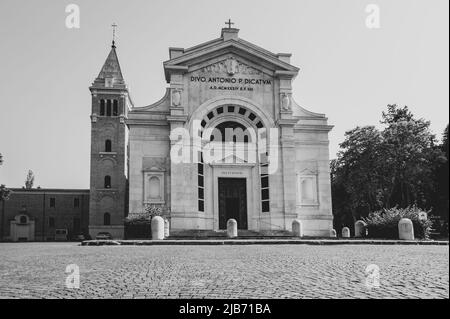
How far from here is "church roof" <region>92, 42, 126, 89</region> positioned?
56531 millimetres

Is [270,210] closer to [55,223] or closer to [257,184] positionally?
[257,184]

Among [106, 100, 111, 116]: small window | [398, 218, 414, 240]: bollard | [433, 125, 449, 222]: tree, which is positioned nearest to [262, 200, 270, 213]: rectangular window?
[398, 218, 414, 240]: bollard

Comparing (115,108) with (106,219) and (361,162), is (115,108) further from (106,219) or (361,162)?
(361,162)

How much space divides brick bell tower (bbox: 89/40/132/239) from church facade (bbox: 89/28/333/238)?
14.9 meters

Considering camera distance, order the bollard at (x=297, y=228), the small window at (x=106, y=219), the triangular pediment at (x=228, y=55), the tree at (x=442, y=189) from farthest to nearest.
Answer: the small window at (x=106, y=219) → the tree at (x=442, y=189) → the triangular pediment at (x=228, y=55) → the bollard at (x=297, y=228)

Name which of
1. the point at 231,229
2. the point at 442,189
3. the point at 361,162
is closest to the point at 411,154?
the point at 361,162

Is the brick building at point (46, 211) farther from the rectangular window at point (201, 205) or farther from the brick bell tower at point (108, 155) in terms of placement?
the rectangular window at point (201, 205)

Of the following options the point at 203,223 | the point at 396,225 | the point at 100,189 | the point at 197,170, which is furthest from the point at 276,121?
the point at 100,189

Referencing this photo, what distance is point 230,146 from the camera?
39.6 meters

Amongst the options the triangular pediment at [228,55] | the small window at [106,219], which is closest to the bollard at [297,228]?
the triangular pediment at [228,55]

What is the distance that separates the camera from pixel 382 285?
779cm

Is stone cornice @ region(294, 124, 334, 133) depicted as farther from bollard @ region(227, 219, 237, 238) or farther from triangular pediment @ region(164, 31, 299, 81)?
bollard @ region(227, 219, 237, 238)

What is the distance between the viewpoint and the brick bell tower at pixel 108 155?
52125mm
